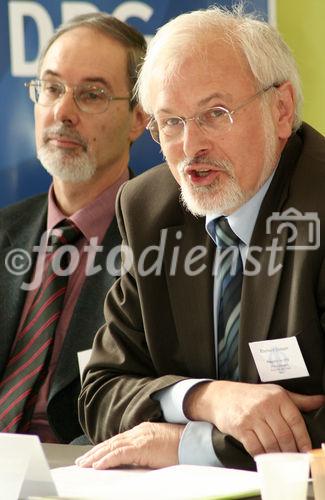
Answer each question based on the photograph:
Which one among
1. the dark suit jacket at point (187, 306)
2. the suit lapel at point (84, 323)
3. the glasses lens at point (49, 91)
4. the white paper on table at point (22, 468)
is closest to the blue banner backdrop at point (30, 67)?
the glasses lens at point (49, 91)

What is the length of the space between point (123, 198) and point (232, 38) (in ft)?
1.78

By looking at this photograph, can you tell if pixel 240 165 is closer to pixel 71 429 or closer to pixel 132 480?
pixel 132 480

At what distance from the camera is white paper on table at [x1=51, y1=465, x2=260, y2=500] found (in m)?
1.77

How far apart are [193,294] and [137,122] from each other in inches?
62.0

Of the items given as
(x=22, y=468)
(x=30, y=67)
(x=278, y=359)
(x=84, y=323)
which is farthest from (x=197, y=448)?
(x=30, y=67)

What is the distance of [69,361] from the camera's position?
11.0 feet

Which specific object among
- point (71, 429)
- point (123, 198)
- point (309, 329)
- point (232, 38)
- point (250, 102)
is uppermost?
point (232, 38)

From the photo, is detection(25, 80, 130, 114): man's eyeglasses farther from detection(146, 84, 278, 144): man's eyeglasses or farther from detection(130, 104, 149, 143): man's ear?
detection(146, 84, 278, 144): man's eyeglasses

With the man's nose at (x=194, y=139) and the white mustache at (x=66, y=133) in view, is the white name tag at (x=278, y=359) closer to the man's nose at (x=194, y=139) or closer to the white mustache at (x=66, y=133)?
the man's nose at (x=194, y=139)

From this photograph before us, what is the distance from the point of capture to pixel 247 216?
2607 mm

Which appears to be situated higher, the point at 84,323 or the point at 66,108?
the point at 66,108

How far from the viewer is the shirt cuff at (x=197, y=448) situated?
226 centimetres

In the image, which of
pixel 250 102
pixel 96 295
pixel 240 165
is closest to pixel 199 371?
pixel 240 165

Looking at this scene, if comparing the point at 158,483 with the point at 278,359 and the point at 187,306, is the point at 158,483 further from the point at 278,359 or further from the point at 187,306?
the point at 187,306
